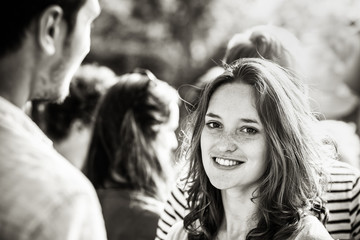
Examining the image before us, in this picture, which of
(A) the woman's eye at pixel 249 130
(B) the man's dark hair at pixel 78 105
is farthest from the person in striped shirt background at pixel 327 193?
(B) the man's dark hair at pixel 78 105

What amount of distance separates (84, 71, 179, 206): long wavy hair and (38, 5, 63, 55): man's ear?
1389mm

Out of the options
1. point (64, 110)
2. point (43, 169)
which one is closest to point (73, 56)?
point (43, 169)

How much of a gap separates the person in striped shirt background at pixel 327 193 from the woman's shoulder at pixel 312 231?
0.75 ft

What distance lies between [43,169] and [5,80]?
0.23 meters

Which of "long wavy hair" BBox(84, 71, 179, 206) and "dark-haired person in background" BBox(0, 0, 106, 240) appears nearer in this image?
"dark-haired person in background" BBox(0, 0, 106, 240)

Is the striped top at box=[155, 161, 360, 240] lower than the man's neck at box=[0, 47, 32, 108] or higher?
lower

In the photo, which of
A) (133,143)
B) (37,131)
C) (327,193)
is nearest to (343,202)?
(327,193)

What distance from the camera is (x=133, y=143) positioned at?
96.2 inches

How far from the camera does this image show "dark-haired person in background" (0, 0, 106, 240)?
0.88 metres

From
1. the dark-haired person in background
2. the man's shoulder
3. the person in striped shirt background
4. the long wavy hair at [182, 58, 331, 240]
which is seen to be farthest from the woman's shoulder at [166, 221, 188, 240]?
the dark-haired person in background

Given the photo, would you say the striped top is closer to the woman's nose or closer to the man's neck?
the woman's nose

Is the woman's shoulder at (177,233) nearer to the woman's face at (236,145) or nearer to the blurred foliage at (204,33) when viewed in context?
the woman's face at (236,145)

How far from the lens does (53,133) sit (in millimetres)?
3236

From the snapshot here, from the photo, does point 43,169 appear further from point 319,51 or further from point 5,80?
point 319,51
